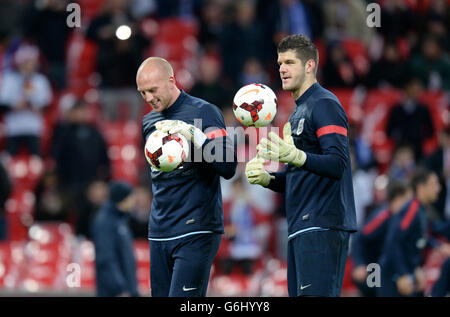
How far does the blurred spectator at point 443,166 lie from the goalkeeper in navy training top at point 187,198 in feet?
25.4

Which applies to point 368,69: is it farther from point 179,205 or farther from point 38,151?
point 179,205

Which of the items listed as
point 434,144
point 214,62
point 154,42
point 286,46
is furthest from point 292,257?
point 154,42

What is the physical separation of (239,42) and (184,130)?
361 inches

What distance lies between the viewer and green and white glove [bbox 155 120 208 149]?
612 cm

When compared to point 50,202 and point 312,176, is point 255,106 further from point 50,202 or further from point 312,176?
point 50,202

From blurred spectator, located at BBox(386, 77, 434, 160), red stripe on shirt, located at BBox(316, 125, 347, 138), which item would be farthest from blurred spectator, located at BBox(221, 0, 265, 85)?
red stripe on shirt, located at BBox(316, 125, 347, 138)

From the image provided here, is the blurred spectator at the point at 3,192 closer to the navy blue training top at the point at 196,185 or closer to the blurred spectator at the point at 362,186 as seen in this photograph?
the blurred spectator at the point at 362,186

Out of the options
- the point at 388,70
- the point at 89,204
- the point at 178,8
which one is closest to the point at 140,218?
the point at 89,204

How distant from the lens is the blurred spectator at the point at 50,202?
13.0m

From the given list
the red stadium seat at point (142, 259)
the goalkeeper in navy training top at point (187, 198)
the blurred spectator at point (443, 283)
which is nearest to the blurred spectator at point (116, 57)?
the red stadium seat at point (142, 259)

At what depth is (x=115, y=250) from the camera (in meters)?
9.52

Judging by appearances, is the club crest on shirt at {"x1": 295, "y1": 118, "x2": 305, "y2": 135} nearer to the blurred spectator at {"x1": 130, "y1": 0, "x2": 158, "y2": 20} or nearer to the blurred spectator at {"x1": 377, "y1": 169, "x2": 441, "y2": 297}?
the blurred spectator at {"x1": 377, "y1": 169, "x2": 441, "y2": 297}

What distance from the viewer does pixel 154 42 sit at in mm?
16641

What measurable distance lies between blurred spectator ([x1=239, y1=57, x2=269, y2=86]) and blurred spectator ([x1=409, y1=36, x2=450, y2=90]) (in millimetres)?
3185
